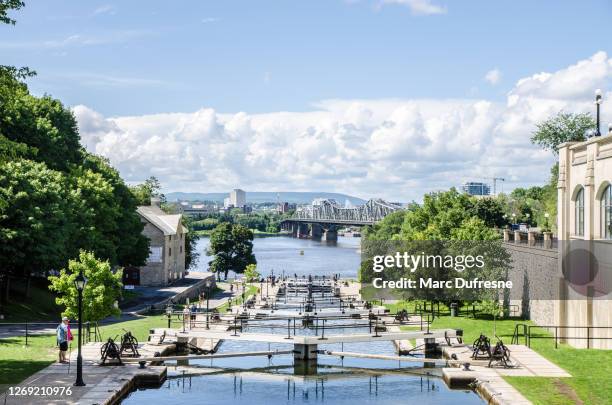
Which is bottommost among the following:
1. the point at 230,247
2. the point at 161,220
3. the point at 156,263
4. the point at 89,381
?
the point at 89,381

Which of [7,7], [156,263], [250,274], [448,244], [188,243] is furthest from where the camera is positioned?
[188,243]

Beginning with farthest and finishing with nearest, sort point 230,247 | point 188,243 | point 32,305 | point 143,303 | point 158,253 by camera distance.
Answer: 1. point 230,247
2. point 188,243
3. point 158,253
4. point 143,303
5. point 32,305

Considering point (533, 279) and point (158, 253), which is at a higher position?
point (158, 253)

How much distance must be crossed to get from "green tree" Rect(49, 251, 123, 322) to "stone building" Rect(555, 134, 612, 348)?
21.7 metres

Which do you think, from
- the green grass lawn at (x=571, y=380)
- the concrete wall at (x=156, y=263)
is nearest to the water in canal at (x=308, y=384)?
the green grass lawn at (x=571, y=380)

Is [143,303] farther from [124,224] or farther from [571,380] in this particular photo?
[571,380]

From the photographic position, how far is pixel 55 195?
5200cm

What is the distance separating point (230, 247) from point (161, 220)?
85.2 feet

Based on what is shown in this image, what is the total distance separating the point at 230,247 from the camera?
12169 cm

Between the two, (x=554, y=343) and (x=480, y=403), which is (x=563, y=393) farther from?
(x=554, y=343)

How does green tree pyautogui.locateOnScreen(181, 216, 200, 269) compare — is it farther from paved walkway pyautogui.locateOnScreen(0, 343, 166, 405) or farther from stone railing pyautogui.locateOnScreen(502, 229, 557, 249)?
paved walkway pyautogui.locateOnScreen(0, 343, 166, 405)

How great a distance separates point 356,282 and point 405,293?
51481 mm

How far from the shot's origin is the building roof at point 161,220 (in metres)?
91.2

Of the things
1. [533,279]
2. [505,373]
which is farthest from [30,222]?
[505,373]
